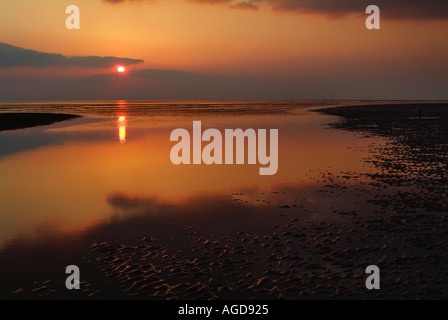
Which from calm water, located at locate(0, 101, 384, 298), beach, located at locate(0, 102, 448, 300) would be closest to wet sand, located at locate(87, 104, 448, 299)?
beach, located at locate(0, 102, 448, 300)

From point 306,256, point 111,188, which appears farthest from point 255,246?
point 111,188

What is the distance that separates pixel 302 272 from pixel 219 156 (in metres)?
18.5

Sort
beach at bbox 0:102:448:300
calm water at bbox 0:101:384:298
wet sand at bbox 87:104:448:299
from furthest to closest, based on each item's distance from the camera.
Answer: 1. calm water at bbox 0:101:384:298
2. beach at bbox 0:102:448:300
3. wet sand at bbox 87:104:448:299

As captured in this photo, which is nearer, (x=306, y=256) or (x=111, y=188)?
(x=306, y=256)

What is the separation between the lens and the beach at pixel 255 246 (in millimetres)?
8469

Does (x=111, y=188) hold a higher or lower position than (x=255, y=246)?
higher

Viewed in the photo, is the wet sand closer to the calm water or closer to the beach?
the beach

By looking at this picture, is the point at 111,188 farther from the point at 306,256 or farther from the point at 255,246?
the point at 306,256

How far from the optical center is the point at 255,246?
1084 cm

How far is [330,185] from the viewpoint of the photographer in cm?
1792

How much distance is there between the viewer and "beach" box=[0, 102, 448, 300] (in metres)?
8.47

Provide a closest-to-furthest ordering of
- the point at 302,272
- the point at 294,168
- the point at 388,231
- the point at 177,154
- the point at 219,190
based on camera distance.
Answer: the point at 302,272, the point at 388,231, the point at 219,190, the point at 294,168, the point at 177,154
